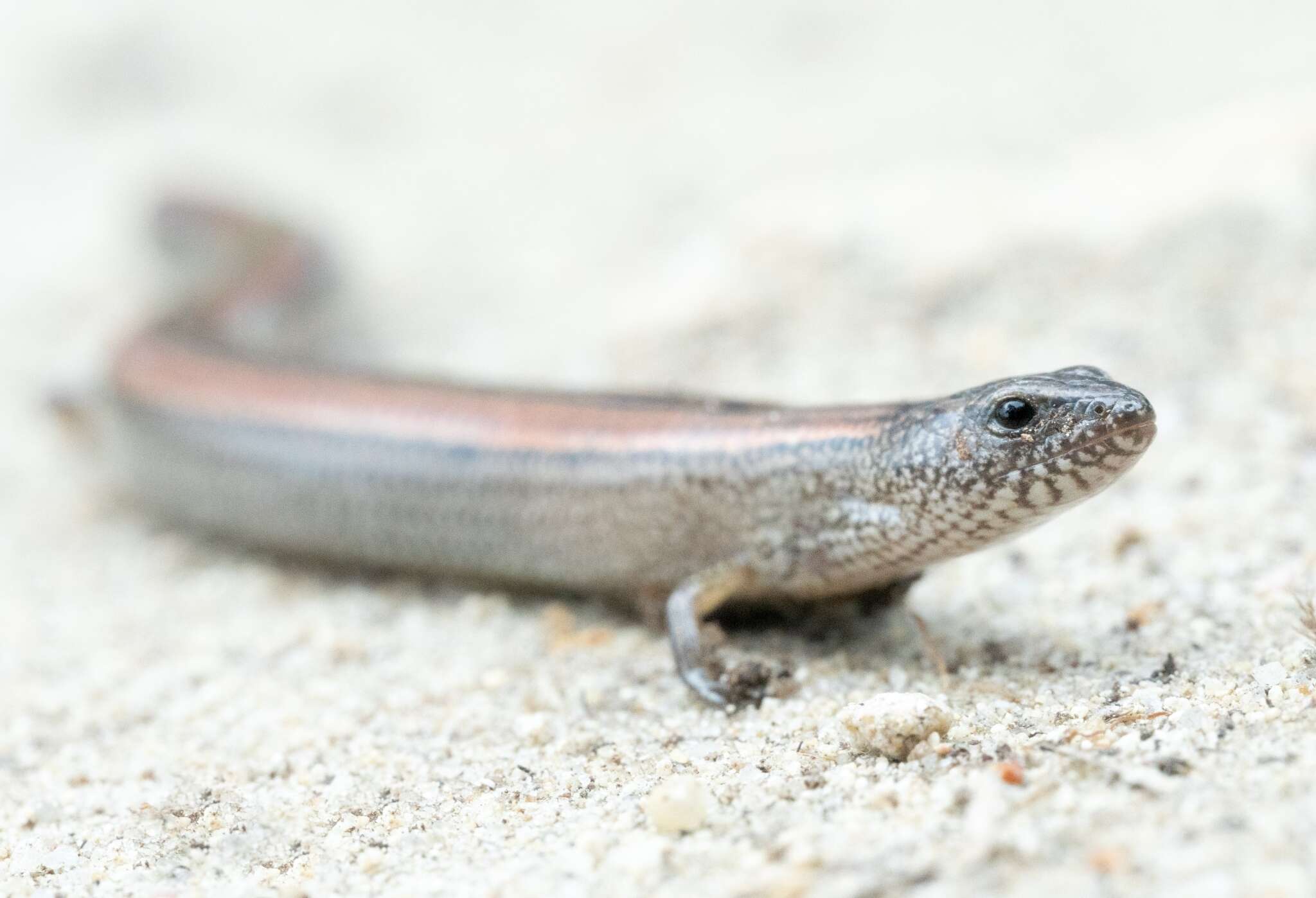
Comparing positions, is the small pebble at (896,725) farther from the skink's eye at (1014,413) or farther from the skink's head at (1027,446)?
the skink's eye at (1014,413)

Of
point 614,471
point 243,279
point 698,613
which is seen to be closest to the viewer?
point 698,613

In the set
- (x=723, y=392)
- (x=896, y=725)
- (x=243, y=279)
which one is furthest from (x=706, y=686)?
(x=243, y=279)

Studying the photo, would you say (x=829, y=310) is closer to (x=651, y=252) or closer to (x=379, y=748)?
(x=651, y=252)

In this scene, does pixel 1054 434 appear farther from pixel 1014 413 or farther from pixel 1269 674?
pixel 1269 674

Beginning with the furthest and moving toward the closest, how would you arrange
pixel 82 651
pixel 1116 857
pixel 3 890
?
1. pixel 82 651
2. pixel 3 890
3. pixel 1116 857

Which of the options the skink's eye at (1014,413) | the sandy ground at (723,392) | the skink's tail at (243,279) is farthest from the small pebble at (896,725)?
the skink's tail at (243,279)

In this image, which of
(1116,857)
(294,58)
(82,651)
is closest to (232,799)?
(82,651)
